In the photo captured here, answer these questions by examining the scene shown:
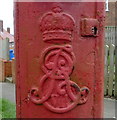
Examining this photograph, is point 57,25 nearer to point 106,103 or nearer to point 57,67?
point 57,67

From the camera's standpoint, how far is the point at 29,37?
1439 mm

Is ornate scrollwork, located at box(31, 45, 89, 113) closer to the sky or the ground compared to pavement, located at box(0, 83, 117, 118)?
closer to the sky

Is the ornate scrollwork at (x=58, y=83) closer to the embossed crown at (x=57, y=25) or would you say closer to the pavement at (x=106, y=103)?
the embossed crown at (x=57, y=25)

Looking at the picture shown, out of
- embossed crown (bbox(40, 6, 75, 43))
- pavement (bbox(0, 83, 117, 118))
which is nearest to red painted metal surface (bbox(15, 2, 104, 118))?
embossed crown (bbox(40, 6, 75, 43))

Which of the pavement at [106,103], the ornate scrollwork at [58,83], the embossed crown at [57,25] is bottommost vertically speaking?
the pavement at [106,103]

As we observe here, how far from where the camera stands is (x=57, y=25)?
4.53ft

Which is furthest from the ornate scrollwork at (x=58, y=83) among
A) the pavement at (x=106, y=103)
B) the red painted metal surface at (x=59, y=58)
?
the pavement at (x=106, y=103)

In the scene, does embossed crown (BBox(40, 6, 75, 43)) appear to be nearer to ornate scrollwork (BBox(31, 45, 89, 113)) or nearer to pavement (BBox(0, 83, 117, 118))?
ornate scrollwork (BBox(31, 45, 89, 113))

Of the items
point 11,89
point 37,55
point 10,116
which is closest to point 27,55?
point 37,55

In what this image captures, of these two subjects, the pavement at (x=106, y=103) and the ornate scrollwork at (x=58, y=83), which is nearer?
the ornate scrollwork at (x=58, y=83)

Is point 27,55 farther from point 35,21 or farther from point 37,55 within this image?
point 35,21

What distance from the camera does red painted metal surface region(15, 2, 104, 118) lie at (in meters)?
1.38

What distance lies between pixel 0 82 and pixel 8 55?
1962mm

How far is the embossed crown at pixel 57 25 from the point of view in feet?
4.52
